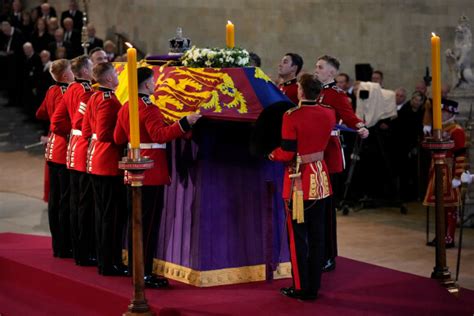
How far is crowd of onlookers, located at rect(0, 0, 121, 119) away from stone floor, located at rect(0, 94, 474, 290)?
162 centimetres

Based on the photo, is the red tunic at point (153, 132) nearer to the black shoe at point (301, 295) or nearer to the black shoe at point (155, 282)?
the black shoe at point (155, 282)

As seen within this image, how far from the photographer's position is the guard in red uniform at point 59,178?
8477 mm

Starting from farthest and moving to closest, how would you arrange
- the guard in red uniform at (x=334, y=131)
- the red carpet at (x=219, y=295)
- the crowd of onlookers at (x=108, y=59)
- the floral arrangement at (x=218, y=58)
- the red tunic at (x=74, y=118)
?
1. the crowd of onlookers at (x=108, y=59)
2. the red tunic at (x=74, y=118)
3. the guard in red uniform at (x=334, y=131)
4. the floral arrangement at (x=218, y=58)
5. the red carpet at (x=219, y=295)

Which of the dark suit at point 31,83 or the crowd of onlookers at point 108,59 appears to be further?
the dark suit at point 31,83

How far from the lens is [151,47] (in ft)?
56.9

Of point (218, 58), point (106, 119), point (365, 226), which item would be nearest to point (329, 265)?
point (218, 58)

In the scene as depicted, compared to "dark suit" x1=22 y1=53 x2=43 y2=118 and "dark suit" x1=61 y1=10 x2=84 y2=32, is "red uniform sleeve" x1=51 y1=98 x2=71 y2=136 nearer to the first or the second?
"dark suit" x1=22 y1=53 x2=43 y2=118

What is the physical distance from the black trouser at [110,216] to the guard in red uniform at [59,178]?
763mm

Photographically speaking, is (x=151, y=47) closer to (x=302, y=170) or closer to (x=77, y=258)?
(x=77, y=258)

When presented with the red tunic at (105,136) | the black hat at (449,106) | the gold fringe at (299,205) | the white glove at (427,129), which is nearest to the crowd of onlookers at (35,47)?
the white glove at (427,129)

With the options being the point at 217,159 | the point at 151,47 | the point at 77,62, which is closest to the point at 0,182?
the point at 151,47

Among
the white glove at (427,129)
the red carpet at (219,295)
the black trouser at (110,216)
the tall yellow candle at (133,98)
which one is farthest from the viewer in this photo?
the white glove at (427,129)

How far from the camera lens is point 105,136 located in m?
7.66

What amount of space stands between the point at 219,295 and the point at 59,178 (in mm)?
2098
